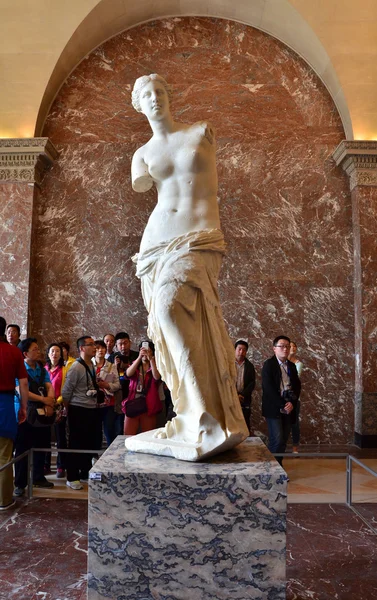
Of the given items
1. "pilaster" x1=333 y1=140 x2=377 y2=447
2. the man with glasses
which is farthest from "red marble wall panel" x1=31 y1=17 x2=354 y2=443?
the man with glasses

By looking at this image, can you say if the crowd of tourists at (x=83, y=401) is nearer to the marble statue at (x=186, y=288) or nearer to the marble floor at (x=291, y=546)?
the marble floor at (x=291, y=546)

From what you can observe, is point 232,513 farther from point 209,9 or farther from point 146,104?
point 209,9

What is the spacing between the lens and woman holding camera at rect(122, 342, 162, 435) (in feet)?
20.3

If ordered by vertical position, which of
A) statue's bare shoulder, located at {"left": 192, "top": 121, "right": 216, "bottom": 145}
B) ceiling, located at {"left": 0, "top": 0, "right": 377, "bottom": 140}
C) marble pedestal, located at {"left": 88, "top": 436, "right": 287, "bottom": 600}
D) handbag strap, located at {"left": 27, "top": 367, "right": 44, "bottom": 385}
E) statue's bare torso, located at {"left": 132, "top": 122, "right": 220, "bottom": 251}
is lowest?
marble pedestal, located at {"left": 88, "top": 436, "right": 287, "bottom": 600}

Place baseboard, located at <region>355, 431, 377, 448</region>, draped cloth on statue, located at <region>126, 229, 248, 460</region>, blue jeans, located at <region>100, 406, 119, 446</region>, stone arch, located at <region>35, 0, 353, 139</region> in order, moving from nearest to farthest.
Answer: draped cloth on statue, located at <region>126, 229, 248, 460</region>, blue jeans, located at <region>100, 406, 119, 446</region>, baseboard, located at <region>355, 431, 377, 448</region>, stone arch, located at <region>35, 0, 353, 139</region>

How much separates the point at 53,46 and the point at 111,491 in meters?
8.22

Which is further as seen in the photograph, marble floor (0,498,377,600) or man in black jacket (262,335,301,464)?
man in black jacket (262,335,301,464)

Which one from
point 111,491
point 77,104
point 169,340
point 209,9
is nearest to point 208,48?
point 209,9

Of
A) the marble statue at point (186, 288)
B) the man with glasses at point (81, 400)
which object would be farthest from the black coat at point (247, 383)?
the marble statue at point (186, 288)

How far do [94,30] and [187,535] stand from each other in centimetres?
879

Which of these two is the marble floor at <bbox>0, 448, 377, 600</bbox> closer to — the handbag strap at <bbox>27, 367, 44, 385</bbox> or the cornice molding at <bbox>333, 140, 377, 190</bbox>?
the handbag strap at <bbox>27, 367, 44, 385</bbox>

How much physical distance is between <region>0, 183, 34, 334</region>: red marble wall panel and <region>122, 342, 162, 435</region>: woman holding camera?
10.9 ft

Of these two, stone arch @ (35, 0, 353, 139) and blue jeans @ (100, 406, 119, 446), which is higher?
stone arch @ (35, 0, 353, 139)

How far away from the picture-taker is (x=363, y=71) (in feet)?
30.0
